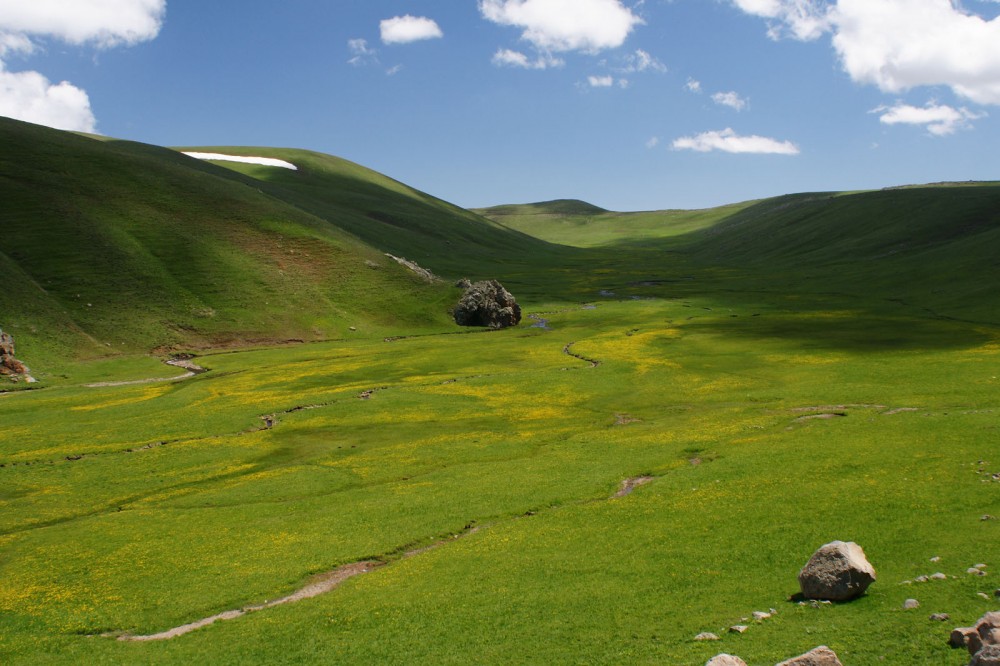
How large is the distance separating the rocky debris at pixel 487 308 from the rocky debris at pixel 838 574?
9862cm

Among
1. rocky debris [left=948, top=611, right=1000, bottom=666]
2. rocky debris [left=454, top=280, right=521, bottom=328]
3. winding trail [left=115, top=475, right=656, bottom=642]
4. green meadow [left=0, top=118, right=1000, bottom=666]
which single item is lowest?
winding trail [left=115, top=475, right=656, bottom=642]

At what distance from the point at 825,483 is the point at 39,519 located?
38371 mm

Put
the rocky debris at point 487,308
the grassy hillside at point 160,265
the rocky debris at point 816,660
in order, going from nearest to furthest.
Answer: the rocky debris at point 816,660
the grassy hillside at point 160,265
the rocky debris at point 487,308

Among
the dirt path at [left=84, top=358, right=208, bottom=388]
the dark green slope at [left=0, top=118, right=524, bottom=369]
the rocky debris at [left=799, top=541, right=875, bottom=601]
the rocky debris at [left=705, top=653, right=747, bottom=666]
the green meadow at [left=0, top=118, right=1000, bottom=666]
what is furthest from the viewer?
the dark green slope at [left=0, top=118, right=524, bottom=369]

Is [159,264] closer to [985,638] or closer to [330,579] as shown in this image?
[330,579]

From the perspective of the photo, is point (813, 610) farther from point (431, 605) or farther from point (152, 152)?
point (152, 152)

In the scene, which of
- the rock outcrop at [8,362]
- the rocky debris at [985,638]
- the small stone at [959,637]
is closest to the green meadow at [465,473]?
the small stone at [959,637]

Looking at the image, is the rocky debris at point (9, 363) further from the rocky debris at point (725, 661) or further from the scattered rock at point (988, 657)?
the scattered rock at point (988, 657)

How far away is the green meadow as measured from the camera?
2264 centimetres

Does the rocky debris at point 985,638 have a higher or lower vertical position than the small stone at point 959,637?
higher

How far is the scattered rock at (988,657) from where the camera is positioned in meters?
12.6

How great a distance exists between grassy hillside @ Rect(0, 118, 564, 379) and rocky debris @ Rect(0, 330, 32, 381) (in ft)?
9.51

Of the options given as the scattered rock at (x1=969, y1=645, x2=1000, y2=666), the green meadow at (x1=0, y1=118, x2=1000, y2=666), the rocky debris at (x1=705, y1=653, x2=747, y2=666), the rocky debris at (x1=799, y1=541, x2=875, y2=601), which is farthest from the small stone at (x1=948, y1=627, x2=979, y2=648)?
the rocky debris at (x1=705, y1=653, x2=747, y2=666)

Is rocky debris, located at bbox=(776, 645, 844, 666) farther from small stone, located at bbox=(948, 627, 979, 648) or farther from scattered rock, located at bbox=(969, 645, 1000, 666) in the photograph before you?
small stone, located at bbox=(948, 627, 979, 648)
